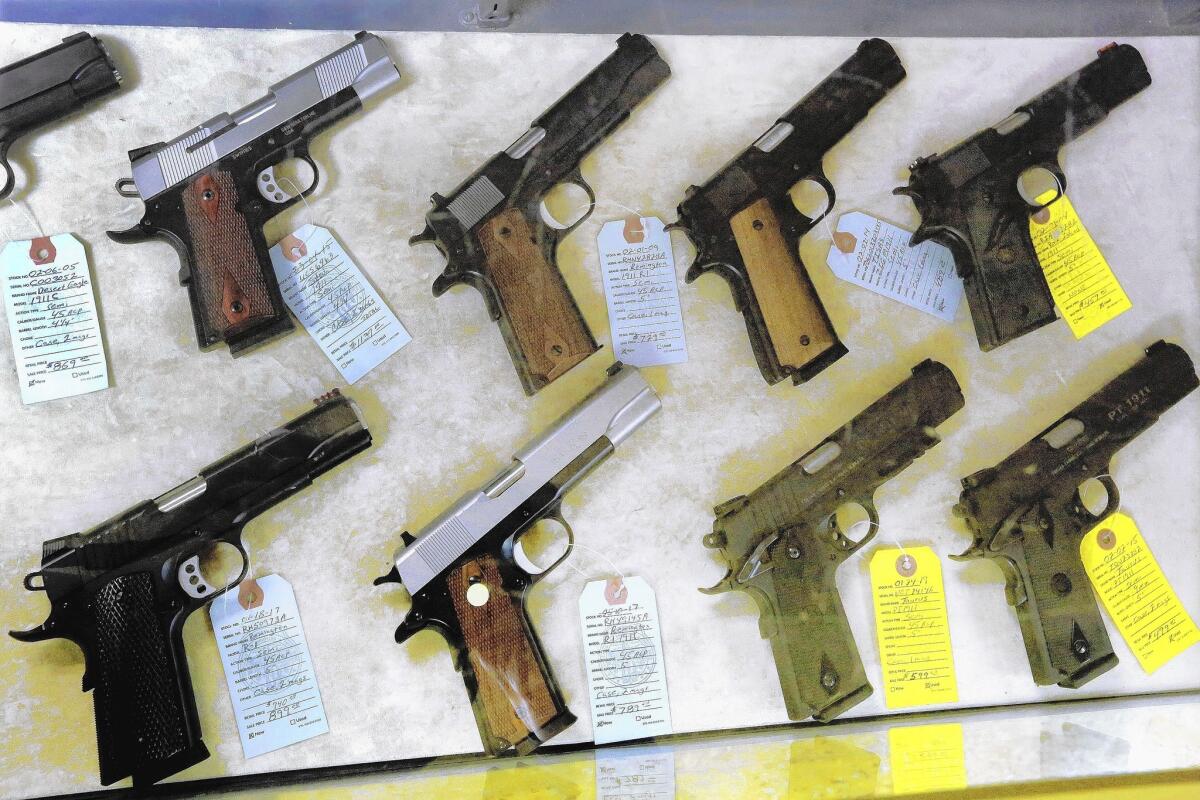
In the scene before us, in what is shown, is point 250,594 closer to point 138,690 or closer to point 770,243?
point 138,690

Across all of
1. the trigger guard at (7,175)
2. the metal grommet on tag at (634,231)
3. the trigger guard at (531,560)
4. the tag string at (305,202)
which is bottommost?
the trigger guard at (531,560)

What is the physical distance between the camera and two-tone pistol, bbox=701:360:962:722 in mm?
2137

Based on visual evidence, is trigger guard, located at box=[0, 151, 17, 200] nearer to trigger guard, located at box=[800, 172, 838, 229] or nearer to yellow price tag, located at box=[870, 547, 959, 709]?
trigger guard, located at box=[800, 172, 838, 229]

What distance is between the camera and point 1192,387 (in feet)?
7.86

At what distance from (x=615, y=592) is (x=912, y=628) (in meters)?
0.86

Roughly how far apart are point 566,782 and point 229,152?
179 centimetres

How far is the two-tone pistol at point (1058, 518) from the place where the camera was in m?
2.26

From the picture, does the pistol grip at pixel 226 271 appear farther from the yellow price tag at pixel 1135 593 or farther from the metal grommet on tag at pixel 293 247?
the yellow price tag at pixel 1135 593

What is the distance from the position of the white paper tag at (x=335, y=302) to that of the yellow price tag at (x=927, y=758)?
1.70 m

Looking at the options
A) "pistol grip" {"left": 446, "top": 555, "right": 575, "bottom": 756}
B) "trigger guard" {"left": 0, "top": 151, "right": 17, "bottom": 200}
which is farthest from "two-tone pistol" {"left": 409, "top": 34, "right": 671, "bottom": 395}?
"trigger guard" {"left": 0, "top": 151, "right": 17, "bottom": 200}

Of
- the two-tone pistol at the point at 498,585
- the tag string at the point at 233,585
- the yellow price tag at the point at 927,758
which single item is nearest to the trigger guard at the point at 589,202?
the two-tone pistol at the point at 498,585

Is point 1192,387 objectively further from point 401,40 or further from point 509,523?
point 401,40

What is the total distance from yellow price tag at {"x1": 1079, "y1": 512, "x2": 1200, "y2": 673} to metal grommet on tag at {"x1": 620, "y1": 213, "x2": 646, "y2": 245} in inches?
61.6

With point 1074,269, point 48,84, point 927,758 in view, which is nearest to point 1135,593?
point 927,758
